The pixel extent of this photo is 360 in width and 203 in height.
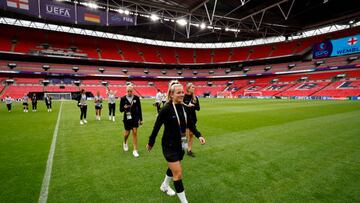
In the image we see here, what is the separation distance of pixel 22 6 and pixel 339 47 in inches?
1744

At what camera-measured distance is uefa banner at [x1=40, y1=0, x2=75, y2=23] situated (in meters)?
16.9

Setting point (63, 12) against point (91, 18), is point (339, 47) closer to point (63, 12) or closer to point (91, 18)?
point (91, 18)

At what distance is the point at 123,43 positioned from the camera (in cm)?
5734

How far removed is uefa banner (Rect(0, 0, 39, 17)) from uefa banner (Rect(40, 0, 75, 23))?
0.48m

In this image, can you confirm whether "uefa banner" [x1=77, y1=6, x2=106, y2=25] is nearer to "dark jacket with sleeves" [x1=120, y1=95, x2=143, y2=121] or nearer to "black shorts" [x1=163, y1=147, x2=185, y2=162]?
"dark jacket with sleeves" [x1=120, y1=95, x2=143, y2=121]

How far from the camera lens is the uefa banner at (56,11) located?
1689 cm

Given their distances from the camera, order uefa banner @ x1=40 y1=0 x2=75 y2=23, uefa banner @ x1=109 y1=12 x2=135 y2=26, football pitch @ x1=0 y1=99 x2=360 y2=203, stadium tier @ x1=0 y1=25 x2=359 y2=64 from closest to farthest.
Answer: football pitch @ x1=0 y1=99 x2=360 y2=203, uefa banner @ x1=40 y1=0 x2=75 y2=23, uefa banner @ x1=109 y1=12 x2=135 y2=26, stadium tier @ x1=0 y1=25 x2=359 y2=64

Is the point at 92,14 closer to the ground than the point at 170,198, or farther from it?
farther from it

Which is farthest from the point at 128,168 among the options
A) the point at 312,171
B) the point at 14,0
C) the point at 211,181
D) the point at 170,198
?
the point at 14,0

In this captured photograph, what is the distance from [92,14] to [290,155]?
2195 cm

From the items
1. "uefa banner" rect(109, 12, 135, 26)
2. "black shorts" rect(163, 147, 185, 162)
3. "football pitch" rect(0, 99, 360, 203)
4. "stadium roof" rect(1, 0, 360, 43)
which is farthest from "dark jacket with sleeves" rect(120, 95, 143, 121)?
"uefa banner" rect(109, 12, 135, 26)

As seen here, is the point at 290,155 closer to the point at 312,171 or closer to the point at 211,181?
the point at 312,171

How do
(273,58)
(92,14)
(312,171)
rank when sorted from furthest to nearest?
(273,58) → (92,14) → (312,171)

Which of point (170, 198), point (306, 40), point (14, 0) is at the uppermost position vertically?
point (306, 40)
